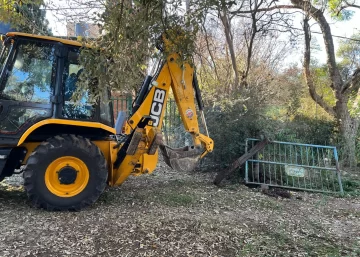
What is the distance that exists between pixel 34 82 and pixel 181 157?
249cm

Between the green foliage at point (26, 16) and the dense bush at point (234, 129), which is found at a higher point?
the green foliage at point (26, 16)

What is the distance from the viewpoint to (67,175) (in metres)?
5.02

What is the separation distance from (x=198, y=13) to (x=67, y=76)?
2.08 m

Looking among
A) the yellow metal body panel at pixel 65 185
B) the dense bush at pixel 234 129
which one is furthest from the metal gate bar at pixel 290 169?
the yellow metal body panel at pixel 65 185

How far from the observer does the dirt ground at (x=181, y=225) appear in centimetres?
384

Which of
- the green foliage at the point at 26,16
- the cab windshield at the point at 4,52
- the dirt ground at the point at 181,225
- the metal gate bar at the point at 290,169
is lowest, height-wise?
the dirt ground at the point at 181,225

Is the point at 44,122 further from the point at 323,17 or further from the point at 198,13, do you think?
the point at 323,17

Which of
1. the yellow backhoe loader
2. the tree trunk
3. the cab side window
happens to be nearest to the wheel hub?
the yellow backhoe loader

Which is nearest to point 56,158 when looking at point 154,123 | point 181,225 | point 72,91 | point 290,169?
point 72,91

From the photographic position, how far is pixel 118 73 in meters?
3.51

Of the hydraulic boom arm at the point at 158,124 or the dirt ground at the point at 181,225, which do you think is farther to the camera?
the hydraulic boom arm at the point at 158,124

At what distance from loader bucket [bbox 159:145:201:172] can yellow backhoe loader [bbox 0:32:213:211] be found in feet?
1.90

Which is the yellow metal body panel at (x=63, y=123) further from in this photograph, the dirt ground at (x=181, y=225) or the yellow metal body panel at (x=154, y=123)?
the dirt ground at (x=181, y=225)

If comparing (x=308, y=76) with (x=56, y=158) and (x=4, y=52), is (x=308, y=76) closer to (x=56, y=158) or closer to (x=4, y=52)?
(x=56, y=158)
